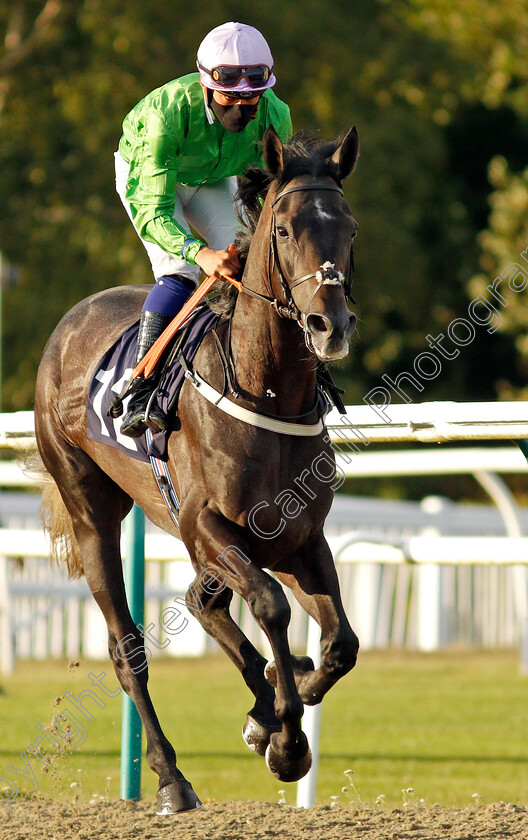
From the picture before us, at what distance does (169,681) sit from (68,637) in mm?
1548

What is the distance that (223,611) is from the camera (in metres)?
4.04

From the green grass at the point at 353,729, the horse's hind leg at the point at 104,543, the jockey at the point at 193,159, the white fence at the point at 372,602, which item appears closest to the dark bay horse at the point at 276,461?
the jockey at the point at 193,159

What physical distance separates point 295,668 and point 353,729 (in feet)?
11.1

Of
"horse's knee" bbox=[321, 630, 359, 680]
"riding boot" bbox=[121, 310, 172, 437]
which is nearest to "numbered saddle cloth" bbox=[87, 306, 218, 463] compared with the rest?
"riding boot" bbox=[121, 310, 172, 437]

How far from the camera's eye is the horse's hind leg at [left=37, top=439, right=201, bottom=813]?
4488 millimetres

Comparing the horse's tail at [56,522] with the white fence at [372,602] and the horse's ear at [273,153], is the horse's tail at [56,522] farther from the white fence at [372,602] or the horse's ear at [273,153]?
the white fence at [372,602]

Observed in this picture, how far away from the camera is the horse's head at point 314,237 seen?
3.28m

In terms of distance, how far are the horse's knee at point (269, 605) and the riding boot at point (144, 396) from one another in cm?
68

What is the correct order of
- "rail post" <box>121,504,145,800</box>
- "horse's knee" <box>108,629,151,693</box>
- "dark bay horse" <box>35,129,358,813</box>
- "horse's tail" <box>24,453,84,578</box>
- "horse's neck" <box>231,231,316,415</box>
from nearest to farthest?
"dark bay horse" <box>35,129,358,813</box> < "horse's neck" <box>231,231,316,415</box> < "horse's knee" <box>108,629,151,693</box> < "rail post" <box>121,504,145,800</box> < "horse's tail" <box>24,453,84,578</box>

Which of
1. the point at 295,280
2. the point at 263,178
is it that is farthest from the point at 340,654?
the point at 263,178

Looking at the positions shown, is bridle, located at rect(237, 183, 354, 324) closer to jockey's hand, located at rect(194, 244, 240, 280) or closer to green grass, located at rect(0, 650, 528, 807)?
jockey's hand, located at rect(194, 244, 240, 280)

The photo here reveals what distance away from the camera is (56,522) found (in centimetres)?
518

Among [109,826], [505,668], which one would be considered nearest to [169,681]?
[505,668]

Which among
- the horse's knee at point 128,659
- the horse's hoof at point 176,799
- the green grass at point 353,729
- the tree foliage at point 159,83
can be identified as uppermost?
the tree foliage at point 159,83
